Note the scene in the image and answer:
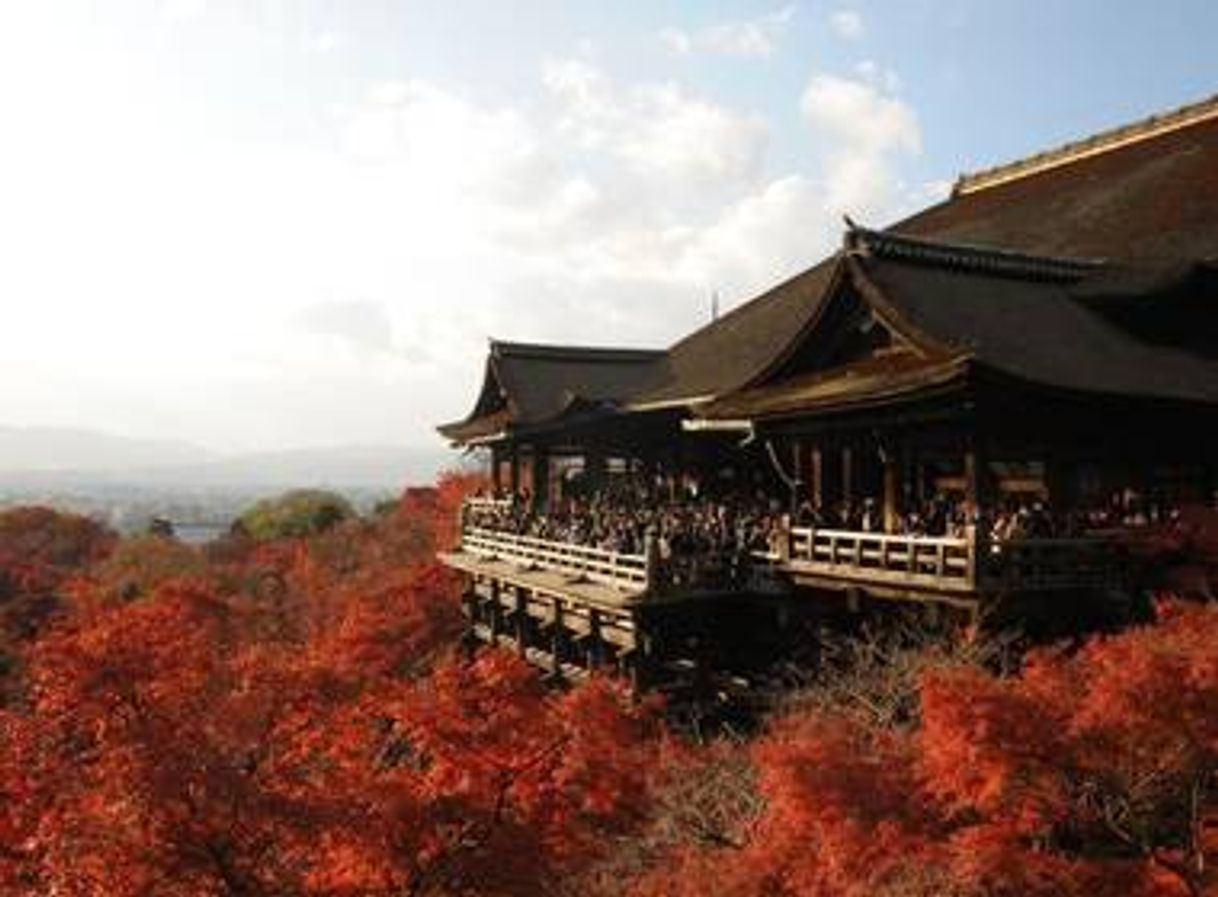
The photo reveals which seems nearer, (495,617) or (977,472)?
(977,472)

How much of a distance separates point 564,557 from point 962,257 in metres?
9.96

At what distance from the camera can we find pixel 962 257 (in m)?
22.8

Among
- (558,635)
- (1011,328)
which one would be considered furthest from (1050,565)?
(558,635)

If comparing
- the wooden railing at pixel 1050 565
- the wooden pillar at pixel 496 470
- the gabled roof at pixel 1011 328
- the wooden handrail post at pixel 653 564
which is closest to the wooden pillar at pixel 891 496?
the gabled roof at pixel 1011 328

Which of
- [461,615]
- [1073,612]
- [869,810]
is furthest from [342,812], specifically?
[461,615]

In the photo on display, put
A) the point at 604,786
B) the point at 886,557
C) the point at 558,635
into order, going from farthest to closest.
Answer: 1. the point at 558,635
2. the point at 886,557
3. the point at 604,786

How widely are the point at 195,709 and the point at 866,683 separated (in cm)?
913

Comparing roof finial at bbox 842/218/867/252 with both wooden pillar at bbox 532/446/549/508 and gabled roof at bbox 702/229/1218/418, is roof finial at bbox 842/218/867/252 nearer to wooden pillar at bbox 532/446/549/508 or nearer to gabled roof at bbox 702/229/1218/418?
gabled roof at bbox 702/229/1218/418

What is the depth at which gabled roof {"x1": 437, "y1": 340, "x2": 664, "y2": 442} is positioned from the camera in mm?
34312

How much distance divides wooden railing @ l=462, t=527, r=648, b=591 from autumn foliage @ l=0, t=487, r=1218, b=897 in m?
4.67

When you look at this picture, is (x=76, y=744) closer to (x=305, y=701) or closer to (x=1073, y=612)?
(x=305, y=701)

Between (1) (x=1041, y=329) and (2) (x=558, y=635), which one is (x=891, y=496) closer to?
(1) (x=1041, y=329)

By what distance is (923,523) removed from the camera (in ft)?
64.8

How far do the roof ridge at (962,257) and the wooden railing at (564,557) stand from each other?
21.9ft
